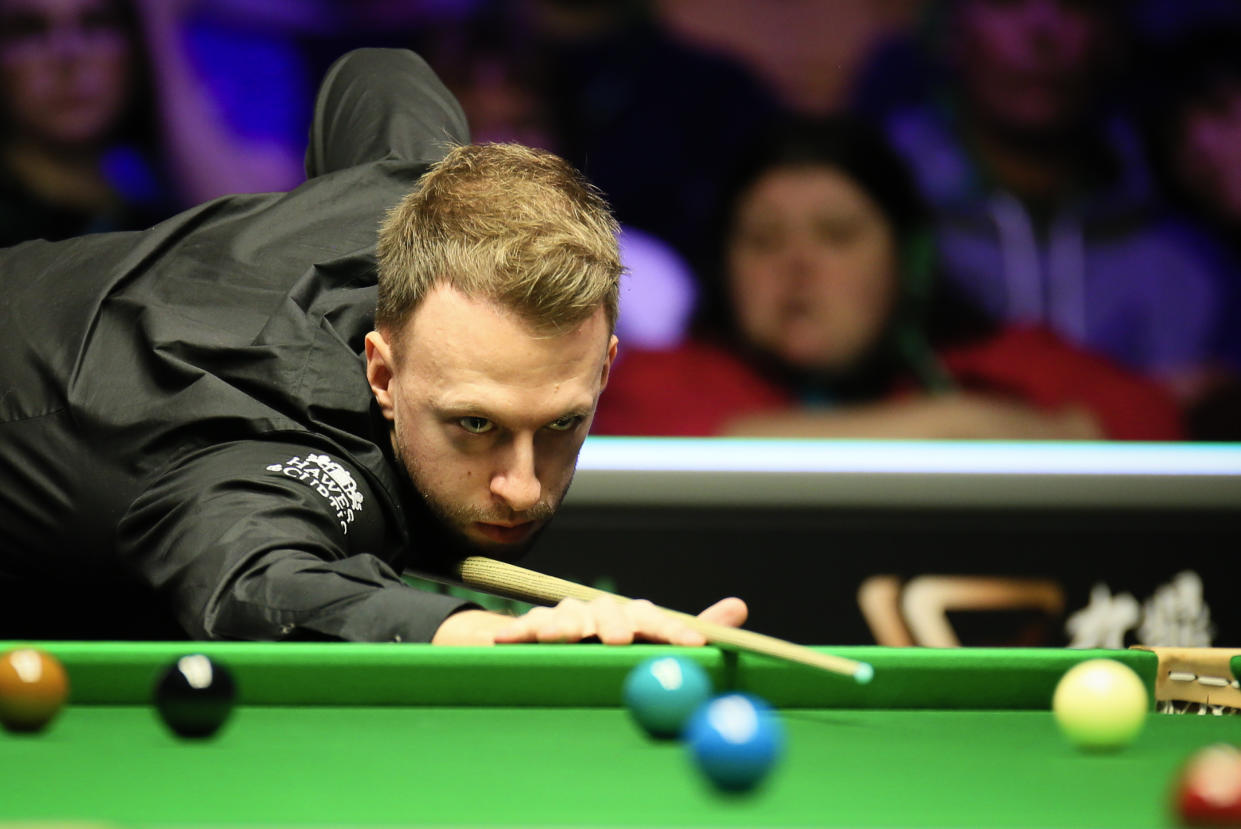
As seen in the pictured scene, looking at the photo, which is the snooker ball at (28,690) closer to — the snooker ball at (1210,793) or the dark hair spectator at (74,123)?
the snooker ball at (1210,793)

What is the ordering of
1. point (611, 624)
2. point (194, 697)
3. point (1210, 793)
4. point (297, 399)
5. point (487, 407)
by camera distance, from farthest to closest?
1. point (297, 399)
2. point (487, 407)
3. point (611, 624)
4. point (194, 697)
5. point (1210, 793)

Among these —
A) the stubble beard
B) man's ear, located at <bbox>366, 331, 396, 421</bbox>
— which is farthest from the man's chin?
man's ear, located at <bbox>366, 331, 396, 421</bbox>

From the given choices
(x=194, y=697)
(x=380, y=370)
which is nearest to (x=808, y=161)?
(x=380, y=370)

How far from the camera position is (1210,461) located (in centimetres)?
471

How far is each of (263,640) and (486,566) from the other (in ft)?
1.89

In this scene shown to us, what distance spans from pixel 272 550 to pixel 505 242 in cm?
61

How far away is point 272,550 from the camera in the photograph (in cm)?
204

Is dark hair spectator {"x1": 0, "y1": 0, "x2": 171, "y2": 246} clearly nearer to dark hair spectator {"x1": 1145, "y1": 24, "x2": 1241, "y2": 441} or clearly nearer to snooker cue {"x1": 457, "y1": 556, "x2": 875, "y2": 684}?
snooker cue {"x1": 457, "y1": 556, "x2": 875, "y2": 684}

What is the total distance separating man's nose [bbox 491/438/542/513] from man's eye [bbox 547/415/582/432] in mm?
44

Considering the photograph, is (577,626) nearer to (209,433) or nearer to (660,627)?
(660,627)

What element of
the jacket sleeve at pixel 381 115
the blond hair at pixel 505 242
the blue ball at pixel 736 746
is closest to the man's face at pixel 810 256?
the jacket sleeve at pixel 381 115

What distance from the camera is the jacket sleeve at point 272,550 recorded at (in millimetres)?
1913

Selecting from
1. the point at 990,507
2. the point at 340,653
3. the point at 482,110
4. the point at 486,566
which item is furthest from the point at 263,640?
the point at 482,110

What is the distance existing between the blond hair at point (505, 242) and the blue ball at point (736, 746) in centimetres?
110
